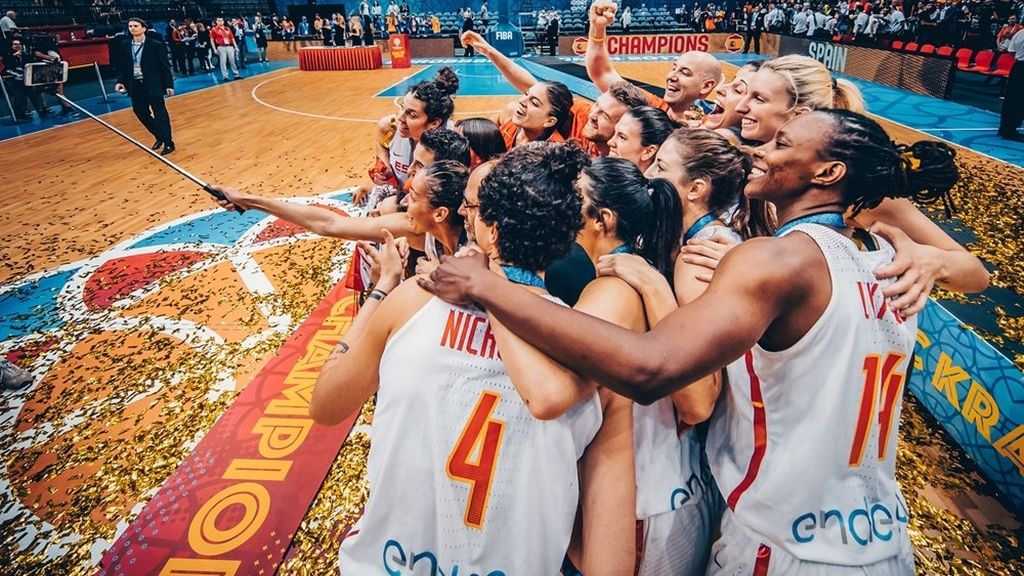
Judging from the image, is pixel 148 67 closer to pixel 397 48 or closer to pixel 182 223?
pixel 182 223

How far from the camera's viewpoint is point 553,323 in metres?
1.19

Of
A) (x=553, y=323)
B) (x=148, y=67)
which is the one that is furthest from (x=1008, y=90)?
(x=148, y=67)

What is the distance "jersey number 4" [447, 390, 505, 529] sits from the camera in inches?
52.6

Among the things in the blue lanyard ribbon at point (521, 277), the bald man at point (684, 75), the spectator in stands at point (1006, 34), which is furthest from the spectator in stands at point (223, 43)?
the spectator in stands at point (1006, 34)

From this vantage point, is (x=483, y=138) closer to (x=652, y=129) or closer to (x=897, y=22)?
(x=652, y=129)

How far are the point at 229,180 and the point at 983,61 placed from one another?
17286 mm

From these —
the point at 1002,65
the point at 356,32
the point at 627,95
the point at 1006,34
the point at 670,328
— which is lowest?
the point at 670,328

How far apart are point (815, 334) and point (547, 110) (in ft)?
9.27

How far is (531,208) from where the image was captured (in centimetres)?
144

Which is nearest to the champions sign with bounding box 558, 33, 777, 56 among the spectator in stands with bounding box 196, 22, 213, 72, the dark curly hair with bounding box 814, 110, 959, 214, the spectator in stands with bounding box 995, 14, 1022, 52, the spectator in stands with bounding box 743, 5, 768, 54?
the spectator in stands with bounding box 743, 5, 768, 54

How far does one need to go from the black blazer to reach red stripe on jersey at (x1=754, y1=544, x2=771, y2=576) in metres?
10.4

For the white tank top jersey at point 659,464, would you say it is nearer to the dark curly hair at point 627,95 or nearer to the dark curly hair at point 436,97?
the dark curly hair at point 627,95

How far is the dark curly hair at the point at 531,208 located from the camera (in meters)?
1.44

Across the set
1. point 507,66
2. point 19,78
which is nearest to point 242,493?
point 507,66
